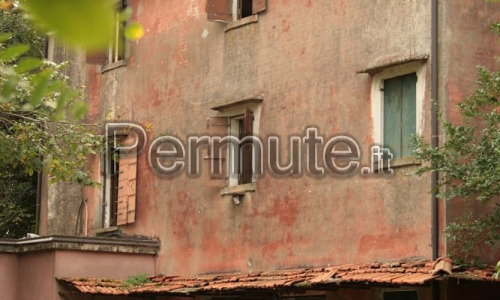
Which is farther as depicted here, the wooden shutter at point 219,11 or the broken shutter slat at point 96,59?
the broken shutter slat at point 96,59

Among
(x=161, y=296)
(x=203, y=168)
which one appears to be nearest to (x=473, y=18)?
(x=203, y=168)

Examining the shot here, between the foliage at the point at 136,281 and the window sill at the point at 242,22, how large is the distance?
4.56 meters

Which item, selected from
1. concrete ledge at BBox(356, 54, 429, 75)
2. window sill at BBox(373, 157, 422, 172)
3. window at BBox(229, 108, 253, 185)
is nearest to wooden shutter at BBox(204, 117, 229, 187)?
window at BBox(229, 108, 253, 185)

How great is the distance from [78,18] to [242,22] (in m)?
14.8

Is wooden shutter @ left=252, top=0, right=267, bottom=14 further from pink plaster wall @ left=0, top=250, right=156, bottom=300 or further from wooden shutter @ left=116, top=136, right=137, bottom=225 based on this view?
pink plaster wall @ left=0, top=250, right=156, bottom=300

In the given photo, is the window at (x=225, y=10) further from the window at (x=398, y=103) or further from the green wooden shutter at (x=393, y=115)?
the green wooden shutter at (x=393, y=115)

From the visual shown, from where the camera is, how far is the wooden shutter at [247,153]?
51.3ft

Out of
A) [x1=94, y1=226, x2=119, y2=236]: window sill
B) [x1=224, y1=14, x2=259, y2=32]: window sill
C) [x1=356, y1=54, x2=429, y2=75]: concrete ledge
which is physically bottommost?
[x1=94, y1=226, x2=119, y2=236]: window sill

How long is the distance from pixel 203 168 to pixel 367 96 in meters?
3.92

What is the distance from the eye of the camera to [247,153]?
15828mm

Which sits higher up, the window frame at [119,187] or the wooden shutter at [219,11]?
the wooden shutter at [219,11]

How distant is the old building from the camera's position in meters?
12.8

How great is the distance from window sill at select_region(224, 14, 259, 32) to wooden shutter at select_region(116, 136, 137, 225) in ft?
10.5

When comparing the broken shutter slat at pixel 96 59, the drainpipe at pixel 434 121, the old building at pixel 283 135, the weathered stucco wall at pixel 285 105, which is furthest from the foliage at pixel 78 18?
the broken shutter slat at pixel 96 59
